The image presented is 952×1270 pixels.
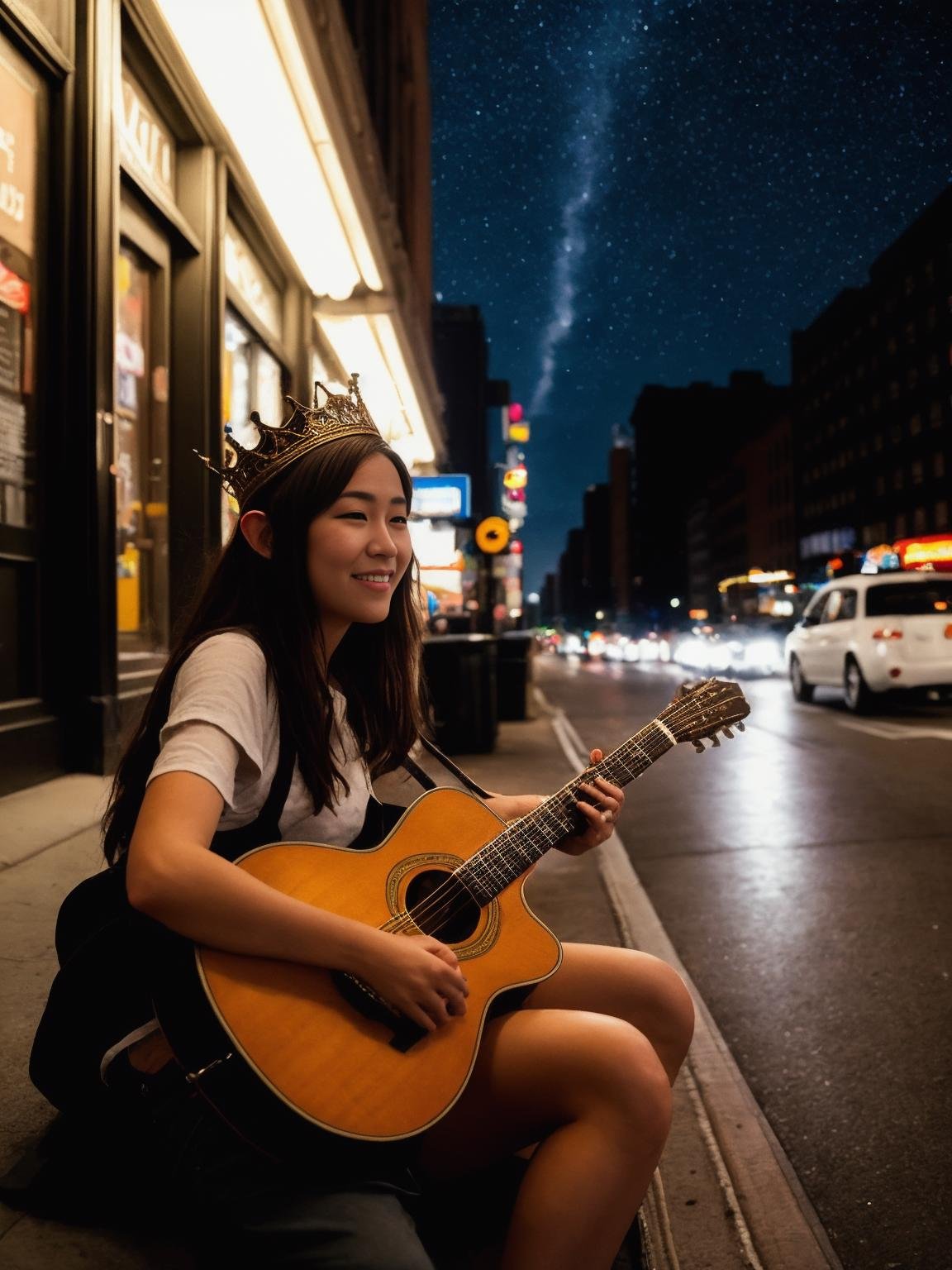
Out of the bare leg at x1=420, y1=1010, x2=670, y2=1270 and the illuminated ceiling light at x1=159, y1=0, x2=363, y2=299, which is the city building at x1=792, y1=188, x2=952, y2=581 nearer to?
the illuminated ceiling light at x1=159, y1=0, x2=363, y2=299

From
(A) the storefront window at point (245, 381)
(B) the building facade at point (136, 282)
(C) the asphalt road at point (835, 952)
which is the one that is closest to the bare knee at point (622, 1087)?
(C) the asphalt road at point (835, 952)

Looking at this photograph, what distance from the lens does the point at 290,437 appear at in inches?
78.0

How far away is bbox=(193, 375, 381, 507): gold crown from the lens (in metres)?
1.95

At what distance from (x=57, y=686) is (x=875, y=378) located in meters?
75.5

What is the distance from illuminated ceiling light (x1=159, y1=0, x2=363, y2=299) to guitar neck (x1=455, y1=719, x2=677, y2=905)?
18.5ft

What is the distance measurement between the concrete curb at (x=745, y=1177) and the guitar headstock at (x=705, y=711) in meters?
1.10

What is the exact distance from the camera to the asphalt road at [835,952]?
238 cm

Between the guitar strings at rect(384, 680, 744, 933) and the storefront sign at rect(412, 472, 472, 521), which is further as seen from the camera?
the storefront sign at rect(412, 472, 472, 521)

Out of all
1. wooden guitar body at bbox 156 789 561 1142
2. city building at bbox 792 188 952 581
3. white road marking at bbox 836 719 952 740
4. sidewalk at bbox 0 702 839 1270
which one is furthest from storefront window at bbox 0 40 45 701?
city building at bbox 792 188 952 581

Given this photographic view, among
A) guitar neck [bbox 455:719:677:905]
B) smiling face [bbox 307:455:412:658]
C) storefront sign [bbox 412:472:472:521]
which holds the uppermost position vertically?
storefront sign [bbox 412:472:472:521]

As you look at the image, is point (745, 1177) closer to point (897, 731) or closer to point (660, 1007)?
point (660, 1007)

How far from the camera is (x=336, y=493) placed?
1922 millimetres

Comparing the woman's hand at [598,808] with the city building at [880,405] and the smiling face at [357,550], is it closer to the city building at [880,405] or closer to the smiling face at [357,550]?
the smiling face at [357,550]

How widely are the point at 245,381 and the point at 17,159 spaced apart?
478 cm
